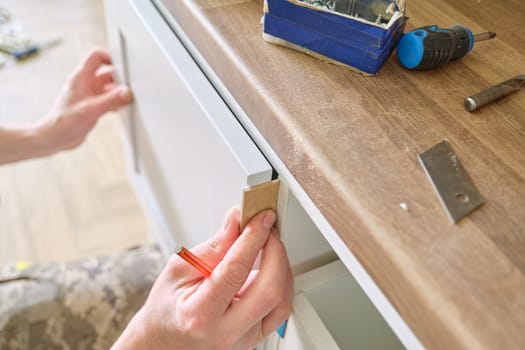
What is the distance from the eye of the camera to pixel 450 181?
12.2 inches

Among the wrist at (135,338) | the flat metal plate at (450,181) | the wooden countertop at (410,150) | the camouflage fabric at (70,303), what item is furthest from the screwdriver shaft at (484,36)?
the camouflage fabric at (70,303)

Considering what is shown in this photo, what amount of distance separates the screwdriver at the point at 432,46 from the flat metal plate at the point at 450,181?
84mm

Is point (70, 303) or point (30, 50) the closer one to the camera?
point (70, 303)

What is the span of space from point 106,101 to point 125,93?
29 mm

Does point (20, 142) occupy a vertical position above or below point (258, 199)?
below

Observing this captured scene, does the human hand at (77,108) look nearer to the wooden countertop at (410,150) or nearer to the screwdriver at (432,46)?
the wooden countertop at (410,150)

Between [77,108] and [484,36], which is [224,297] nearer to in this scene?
[484,36]

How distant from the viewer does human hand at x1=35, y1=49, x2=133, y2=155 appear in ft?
2.27

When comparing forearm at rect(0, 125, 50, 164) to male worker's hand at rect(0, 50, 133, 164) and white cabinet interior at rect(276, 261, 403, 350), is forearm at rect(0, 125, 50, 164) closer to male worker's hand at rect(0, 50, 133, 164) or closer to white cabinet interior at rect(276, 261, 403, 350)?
male worker's hand at rect(0, 50, 133, 164)

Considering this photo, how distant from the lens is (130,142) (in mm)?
816

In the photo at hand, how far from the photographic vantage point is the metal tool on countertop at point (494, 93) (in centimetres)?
36

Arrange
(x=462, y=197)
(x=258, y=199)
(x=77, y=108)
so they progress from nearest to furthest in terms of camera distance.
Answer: (x=462, y=197)
(x=258, y=199)
(x=77, y=108)

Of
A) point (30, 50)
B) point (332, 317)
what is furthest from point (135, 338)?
point (30, 50)

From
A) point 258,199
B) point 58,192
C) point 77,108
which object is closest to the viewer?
point 258,199
